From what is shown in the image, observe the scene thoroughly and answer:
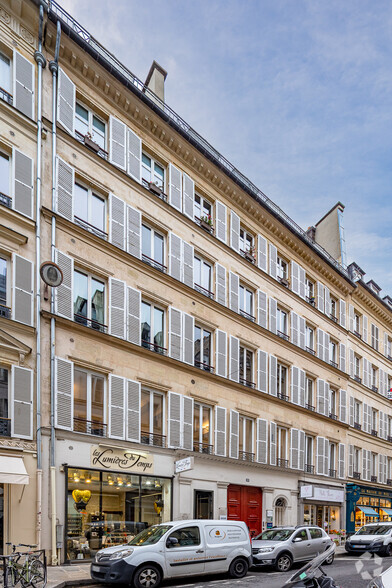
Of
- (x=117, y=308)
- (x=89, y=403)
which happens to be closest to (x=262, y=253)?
(x=117, y=308)

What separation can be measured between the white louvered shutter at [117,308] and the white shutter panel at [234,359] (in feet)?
21.0

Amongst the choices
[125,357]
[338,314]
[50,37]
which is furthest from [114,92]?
[338,314]

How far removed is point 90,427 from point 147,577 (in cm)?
589

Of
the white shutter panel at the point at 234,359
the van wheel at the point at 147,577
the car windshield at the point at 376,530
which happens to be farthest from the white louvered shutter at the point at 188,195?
the car windshield at the point at 376,530

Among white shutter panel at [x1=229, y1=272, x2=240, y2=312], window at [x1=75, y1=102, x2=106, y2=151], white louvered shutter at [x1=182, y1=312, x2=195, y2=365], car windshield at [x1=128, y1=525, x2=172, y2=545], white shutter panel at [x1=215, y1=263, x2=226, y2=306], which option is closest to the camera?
car windshield at [x1=128, y1=525, x2=172, y2=545]

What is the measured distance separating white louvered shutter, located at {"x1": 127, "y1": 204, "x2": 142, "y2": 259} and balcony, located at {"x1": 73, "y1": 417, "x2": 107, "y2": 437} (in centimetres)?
590

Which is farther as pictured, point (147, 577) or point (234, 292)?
point (234, 292)

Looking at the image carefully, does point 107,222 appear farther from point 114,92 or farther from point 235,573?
point 235,573

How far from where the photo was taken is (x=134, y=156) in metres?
21.1

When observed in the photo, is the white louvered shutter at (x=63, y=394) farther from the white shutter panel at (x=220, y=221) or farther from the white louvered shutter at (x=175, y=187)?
the white shutter panel at (x=220, y=221)

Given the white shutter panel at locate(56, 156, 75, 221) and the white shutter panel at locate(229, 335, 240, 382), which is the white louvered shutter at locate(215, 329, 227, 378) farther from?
the white shutter panel at locate(56, 156, 75, 221)

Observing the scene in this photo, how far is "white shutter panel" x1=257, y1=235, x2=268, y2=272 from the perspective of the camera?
27.4 metres

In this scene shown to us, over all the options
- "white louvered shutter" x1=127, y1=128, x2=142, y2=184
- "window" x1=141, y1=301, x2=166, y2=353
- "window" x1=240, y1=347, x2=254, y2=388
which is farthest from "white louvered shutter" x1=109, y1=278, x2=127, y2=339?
"window" x1=240, y1=347, x2=254, y2=388

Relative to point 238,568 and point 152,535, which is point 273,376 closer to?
point 238,568
